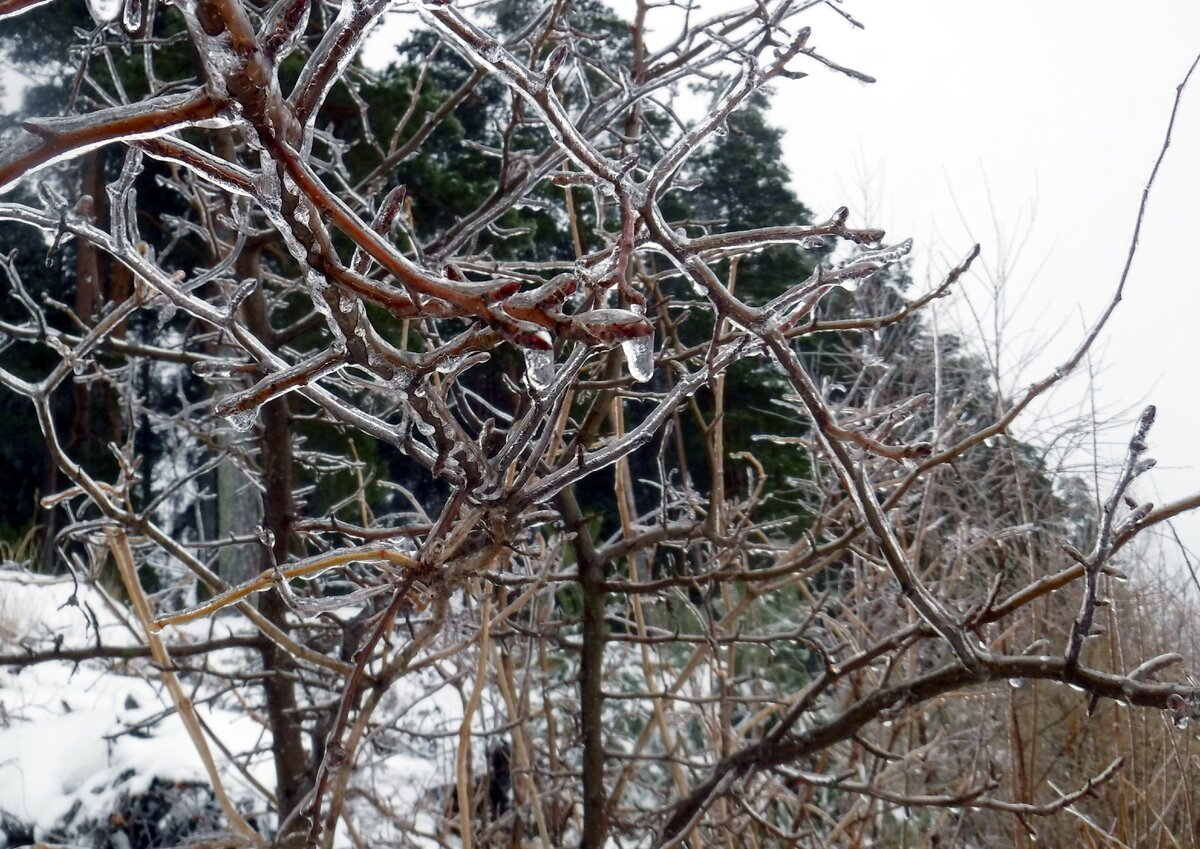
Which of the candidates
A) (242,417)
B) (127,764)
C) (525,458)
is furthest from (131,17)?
(127,764)

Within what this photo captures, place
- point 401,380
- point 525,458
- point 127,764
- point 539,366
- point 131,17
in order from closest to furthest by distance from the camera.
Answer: point 539,366 → point 401,380 → point 131,17 → point 525,458 → point 127,764

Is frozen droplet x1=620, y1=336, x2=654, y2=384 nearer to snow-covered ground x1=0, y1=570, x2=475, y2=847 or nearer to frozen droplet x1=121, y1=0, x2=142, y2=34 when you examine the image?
frozen droplet x1=121, y1=0, x2=142, y2=34

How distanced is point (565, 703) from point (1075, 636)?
1745 mm

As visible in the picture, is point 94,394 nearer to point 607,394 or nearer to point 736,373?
point 736,373

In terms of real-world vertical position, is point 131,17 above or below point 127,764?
above

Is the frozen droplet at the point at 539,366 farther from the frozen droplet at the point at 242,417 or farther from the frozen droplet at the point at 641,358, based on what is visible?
the frozen droplet at the point at 242,417

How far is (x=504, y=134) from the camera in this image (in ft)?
6.73

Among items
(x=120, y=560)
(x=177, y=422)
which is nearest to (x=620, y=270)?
(x=120, y=560)

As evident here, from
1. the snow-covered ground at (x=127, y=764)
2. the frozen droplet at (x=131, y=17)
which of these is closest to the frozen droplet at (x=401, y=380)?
the frozen droplet at (x=131, y=17)

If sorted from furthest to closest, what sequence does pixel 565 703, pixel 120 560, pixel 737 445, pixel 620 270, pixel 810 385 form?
1. pixel 737 445
2. pixel 565 703
3. pixel 120 560
4. pixel 810 385
5. pixel 620 270

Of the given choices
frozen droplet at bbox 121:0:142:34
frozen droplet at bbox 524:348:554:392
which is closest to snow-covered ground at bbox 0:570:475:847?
frozen droplet at bbox 121:0:142:34

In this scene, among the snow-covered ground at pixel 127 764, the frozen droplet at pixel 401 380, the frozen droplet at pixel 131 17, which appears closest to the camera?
the frozen droplet at pixel 401 380

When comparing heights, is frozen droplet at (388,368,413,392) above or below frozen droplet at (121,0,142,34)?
below

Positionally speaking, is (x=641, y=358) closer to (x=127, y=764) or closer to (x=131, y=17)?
(x=131, y=17)
